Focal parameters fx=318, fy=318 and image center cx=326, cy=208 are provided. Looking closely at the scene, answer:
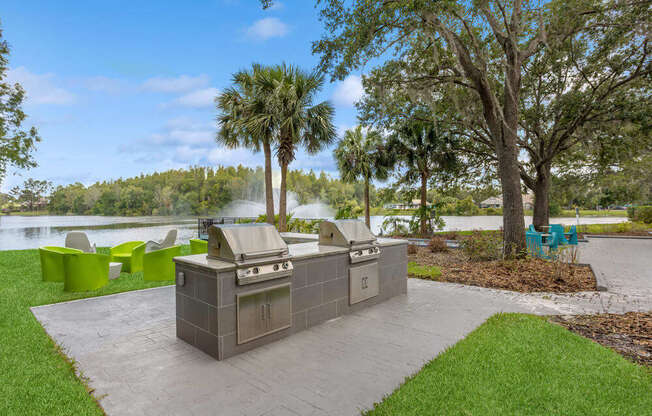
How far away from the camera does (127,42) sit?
11.9 m

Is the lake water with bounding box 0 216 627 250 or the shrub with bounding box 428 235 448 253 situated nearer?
the shrub with bounding box 428 235 448 253

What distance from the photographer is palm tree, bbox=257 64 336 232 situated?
1135 centimetres

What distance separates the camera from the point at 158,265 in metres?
6.07

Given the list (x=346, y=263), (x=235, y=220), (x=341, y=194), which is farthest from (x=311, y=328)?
(x=341, y=194)

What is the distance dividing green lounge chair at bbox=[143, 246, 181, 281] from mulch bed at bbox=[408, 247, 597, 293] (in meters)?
5.29

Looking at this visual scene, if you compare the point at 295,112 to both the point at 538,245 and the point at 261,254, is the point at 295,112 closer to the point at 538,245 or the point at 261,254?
the point at 538,245

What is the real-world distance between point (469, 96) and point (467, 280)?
689cm

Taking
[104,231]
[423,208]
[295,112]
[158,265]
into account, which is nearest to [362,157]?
[423,208]

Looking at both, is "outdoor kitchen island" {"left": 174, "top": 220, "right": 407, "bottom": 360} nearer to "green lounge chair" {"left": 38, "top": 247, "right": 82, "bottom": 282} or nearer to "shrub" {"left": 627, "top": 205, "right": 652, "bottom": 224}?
"green lounge chair" {"left": 38, "top": 247, "right": 82, "bottom": 282}

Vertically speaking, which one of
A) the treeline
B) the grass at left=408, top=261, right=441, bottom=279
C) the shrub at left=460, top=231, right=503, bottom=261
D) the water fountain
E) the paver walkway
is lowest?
the grass at left=408, top=261, right=441, bottom=279

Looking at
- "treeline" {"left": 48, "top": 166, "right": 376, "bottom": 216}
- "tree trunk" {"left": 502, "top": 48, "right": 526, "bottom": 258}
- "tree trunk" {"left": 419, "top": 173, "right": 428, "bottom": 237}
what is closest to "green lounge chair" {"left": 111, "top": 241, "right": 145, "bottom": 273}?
"tree trunk" {"left": 502, "top": 48, "right": 526, "bottom": 258}

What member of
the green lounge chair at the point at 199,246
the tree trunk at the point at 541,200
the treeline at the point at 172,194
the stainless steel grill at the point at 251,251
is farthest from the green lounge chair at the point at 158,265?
the treeline at the point at 172,194

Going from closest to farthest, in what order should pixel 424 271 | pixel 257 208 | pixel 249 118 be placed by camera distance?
pixel 424 271 → pixel 249 118 → pixel 257 208

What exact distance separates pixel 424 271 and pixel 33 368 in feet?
20.6
